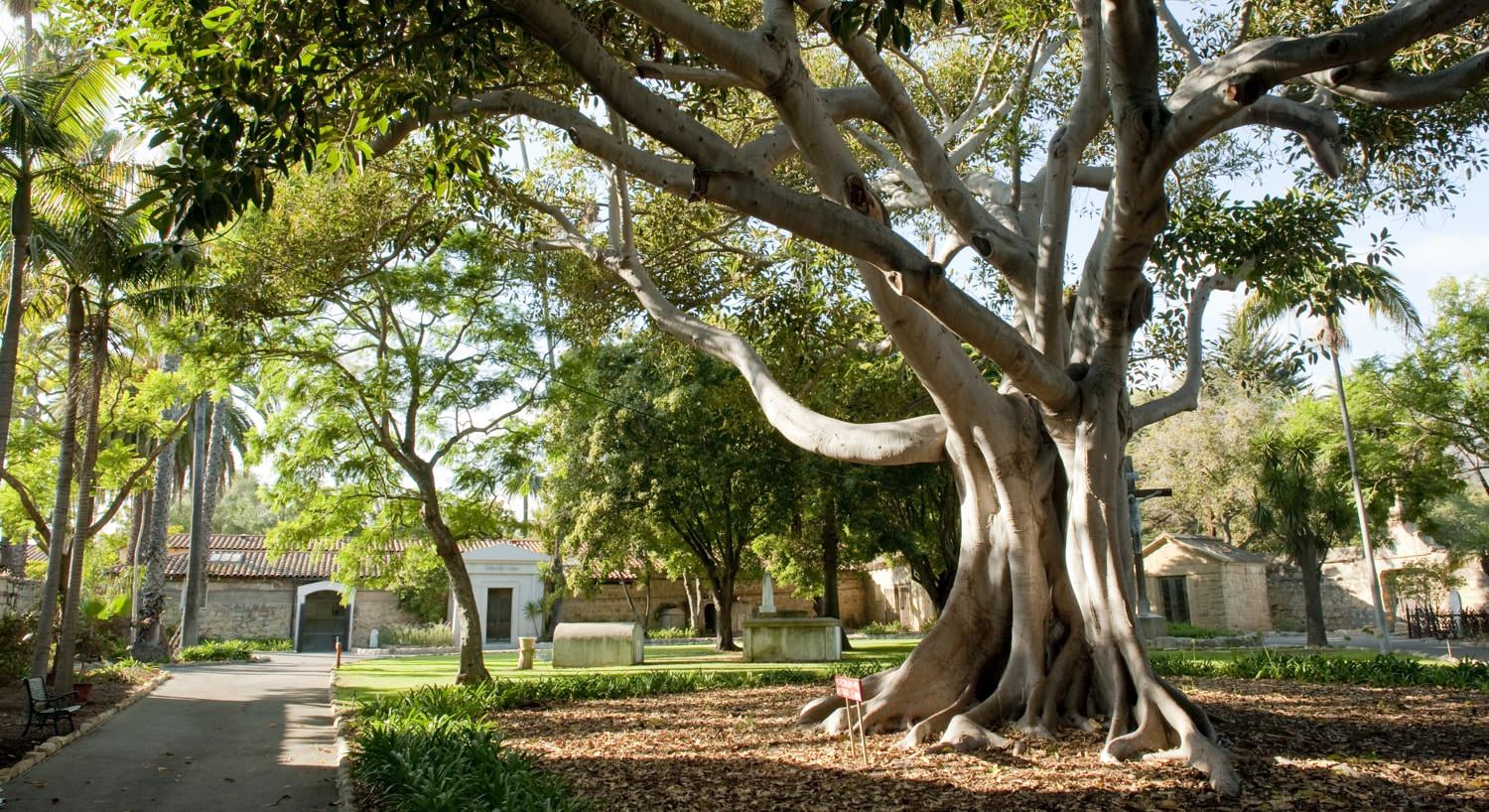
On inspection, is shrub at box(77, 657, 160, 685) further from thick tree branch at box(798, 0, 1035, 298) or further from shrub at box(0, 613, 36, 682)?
thick tree branch at box(798, 0, 1035, 298)

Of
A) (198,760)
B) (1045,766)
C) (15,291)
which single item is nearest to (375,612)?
(15,291)

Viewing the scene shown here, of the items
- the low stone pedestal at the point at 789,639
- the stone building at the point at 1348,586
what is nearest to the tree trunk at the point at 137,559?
the low stone pedestal at the point at 789,639

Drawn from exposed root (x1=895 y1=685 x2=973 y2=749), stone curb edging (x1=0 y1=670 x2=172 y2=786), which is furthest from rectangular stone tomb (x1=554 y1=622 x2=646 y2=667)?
exposed root (x1=895 y1=685 x2=973 y2=749)

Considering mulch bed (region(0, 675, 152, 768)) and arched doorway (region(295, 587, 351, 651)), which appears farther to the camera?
arched doorway (region(295, 587, 351, 651))

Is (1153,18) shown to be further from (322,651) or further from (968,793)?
(322,651)

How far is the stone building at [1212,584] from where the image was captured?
30.0m

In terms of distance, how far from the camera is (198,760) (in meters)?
9.77

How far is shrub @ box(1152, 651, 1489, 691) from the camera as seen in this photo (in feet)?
40.3

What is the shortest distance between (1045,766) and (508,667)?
1635cm

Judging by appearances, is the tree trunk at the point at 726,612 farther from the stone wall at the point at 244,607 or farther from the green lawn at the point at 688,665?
the stone wall at the point at 244,607

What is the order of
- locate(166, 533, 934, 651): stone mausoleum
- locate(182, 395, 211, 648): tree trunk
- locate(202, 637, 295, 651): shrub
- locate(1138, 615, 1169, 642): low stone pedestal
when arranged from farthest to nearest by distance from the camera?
locate(166, 533, 934, 651): stone mausoleum, locate(202, 637, 295, 651): shrub, locate(182, 395, 211, 648): tree trunk, locate(1138, 615, 1169, 642): low stone pedestal

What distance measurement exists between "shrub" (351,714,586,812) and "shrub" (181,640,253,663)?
795 inches

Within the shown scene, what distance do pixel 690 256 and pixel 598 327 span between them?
1906 millimetres

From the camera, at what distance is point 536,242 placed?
37.2ft
